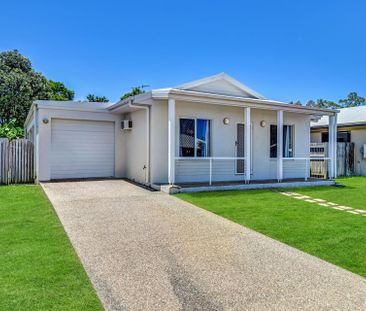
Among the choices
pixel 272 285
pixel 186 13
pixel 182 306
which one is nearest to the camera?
pixel 182 306

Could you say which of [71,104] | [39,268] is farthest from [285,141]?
[39,268]

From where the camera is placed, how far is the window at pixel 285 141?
1316 cm

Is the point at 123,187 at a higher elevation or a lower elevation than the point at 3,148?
lower

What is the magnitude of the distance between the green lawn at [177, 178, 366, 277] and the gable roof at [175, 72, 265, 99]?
4.75 m

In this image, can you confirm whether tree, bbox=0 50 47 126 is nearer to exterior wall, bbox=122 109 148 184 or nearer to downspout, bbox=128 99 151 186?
exterior wall, bbox=122 109 148 184

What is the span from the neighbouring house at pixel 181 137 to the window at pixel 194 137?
0.12 feet

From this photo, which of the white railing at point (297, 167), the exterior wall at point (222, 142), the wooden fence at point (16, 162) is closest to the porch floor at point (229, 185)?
the exterior wall at point (222, 142)

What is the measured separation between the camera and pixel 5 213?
22.7 feet

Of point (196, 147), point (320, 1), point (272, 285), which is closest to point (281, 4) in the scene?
point (320, 1)

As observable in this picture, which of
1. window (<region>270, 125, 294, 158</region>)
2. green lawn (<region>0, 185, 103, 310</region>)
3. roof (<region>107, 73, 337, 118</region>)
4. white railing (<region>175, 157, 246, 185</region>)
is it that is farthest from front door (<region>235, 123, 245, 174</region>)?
green lawn (<region>0, 185, 103, 310</region>)

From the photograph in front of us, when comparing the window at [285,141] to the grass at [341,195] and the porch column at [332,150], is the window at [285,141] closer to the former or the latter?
the porch column at [332,150]

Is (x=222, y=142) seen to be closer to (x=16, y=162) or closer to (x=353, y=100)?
(x=16, y=162)

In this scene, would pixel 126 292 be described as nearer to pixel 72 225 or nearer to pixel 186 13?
pixel 72 225

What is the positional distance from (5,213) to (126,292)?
4.81 m
